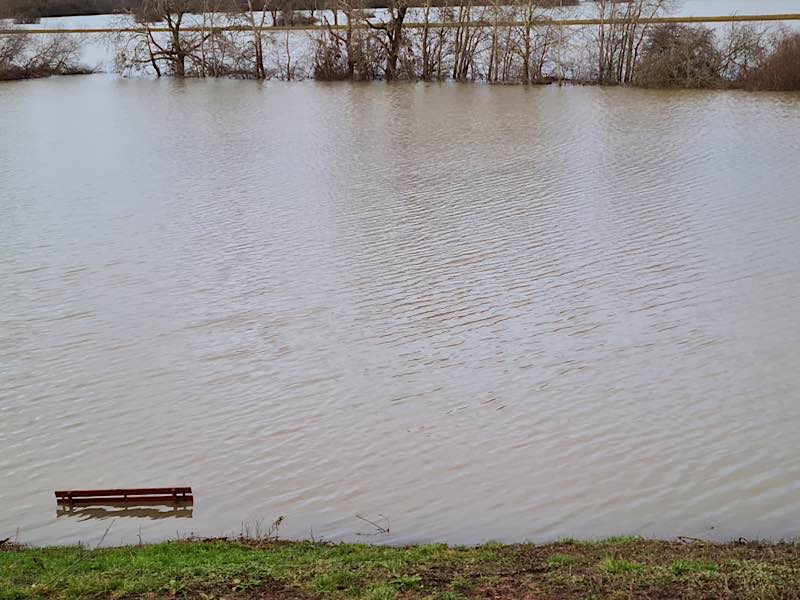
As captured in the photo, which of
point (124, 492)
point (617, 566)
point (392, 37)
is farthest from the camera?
point (392, 37)

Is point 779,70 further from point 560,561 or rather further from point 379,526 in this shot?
point 560,561

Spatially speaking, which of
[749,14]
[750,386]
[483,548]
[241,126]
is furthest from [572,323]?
[749,14]

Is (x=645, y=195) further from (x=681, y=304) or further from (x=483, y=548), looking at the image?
(x=483, y=548)

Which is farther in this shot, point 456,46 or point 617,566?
point 456,46

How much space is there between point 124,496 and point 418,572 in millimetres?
3244

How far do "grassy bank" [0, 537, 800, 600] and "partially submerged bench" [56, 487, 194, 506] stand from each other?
1.19 meters

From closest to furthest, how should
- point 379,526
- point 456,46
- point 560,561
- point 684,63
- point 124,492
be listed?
point 560,561 → point 379,526 → point 124,492 → point 684,63 → point 456,46

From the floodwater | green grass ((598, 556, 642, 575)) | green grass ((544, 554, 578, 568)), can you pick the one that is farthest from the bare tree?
green grass ((598, 556, 642, 575))

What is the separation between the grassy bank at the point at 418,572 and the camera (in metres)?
5.02

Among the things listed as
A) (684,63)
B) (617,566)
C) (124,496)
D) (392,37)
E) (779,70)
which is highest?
(392,37)

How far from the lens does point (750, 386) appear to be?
949 centimetres

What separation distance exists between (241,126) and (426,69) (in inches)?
561

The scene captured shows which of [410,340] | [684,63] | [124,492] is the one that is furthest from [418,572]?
[684,63]

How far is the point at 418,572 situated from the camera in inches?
213
